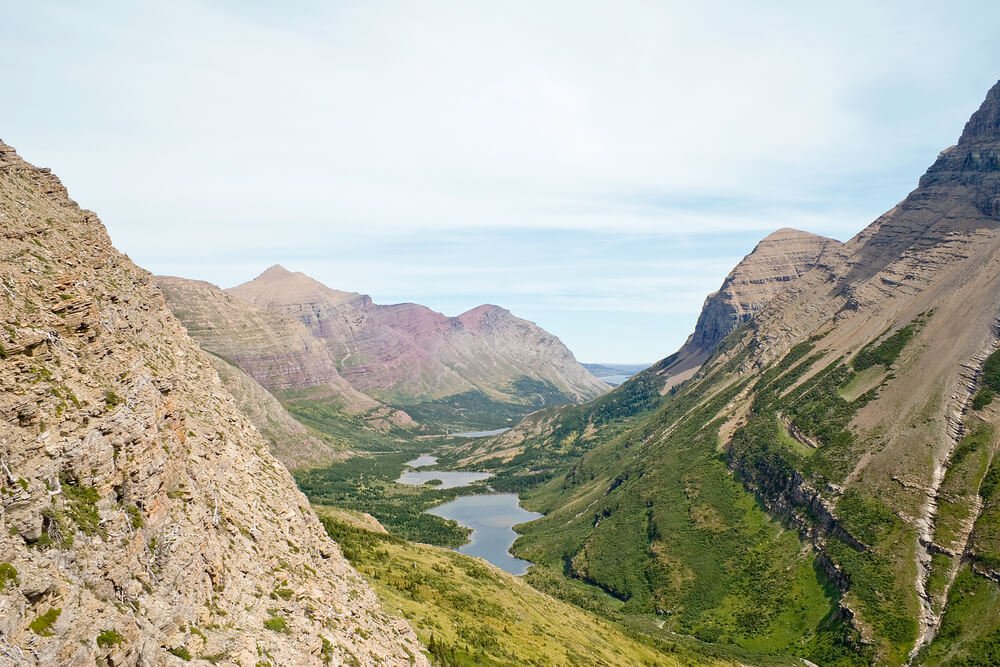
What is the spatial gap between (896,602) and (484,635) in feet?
407

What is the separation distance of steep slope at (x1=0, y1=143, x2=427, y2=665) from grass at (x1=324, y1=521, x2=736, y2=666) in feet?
106

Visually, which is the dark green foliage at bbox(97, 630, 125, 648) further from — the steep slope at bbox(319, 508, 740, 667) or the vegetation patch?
the vegetation patch

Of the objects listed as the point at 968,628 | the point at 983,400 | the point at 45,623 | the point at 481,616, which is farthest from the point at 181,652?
the point at 983,400

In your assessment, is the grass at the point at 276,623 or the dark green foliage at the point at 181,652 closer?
the dark green foliage at the point at 181,652

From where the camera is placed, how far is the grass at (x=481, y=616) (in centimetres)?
9294

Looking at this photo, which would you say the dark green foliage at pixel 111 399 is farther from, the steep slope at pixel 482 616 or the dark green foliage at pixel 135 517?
the steep slope at pixel 482 616

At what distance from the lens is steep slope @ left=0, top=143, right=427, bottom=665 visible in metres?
29.5

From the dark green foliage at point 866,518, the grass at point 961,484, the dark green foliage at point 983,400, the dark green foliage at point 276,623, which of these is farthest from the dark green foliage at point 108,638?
the dark green foliage at point 983,400

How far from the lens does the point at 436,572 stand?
134 metres

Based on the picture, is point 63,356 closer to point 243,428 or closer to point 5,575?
point 5,575

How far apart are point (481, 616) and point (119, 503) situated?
292 ft

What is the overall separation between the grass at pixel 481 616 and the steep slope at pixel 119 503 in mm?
32163

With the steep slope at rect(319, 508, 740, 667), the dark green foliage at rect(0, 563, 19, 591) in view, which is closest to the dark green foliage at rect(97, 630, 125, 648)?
the dark green foliage at rect(0, 563, 19, 591)

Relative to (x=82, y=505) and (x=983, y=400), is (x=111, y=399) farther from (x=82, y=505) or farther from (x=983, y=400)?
(x=983, y=400)
